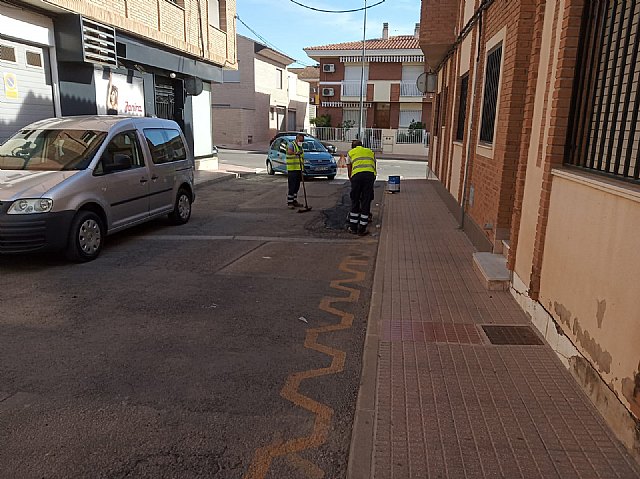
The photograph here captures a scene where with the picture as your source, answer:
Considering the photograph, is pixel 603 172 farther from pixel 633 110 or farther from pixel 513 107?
pixel 513 107

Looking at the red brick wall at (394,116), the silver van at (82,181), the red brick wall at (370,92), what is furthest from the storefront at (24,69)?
the red brick wall at (394,116)

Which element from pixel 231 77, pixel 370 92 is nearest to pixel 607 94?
pixel 370 92

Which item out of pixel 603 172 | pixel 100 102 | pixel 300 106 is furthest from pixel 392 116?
pixel 603 172

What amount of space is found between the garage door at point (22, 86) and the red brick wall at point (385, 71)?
33.5m

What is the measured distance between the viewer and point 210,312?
205 inches

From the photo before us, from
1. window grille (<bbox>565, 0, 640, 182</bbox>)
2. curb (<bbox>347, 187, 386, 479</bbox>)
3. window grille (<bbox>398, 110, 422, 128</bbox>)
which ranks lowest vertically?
curb (<bbox>347, 187, 386, 479</bbox>)

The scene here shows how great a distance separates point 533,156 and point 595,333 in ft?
7.61

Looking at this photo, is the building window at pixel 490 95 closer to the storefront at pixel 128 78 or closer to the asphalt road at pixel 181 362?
the asphalt road at pixel 181 362

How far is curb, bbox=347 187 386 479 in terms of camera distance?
2803mm

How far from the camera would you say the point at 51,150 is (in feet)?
24.1

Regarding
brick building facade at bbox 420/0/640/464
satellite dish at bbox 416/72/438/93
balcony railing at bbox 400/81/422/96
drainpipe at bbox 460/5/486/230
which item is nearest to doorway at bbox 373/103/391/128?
balcony railing at bbox 400/81/422/96

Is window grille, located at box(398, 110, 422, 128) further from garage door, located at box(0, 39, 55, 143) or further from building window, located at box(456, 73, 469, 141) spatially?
garage door, located at box(0, 39, 55, 143)

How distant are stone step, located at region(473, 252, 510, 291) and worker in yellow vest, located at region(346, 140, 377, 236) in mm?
2903

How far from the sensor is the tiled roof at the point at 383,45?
132 ft
